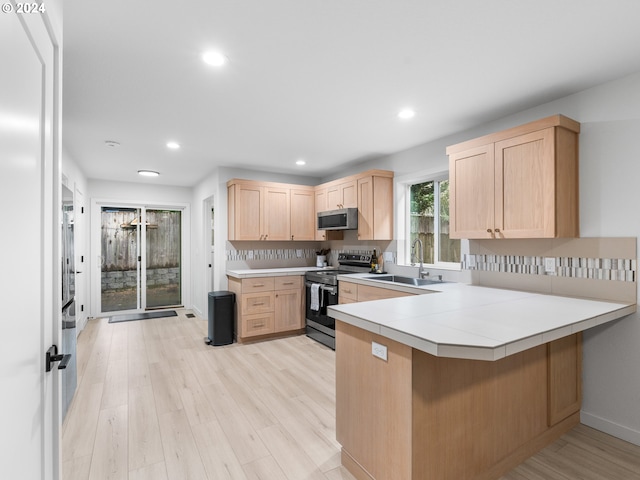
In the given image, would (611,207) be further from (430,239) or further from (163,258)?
(163,258)

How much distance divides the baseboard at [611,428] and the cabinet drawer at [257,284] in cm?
340

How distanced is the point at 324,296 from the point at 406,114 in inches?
94.7

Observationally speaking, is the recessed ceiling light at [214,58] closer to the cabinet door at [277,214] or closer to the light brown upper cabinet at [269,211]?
the light brown upper cabinet at [269,211]

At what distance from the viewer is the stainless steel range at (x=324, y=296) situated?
13.6 ft

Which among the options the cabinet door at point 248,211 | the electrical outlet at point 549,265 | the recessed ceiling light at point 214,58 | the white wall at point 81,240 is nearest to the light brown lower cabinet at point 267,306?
the cabinet door at point 248,211

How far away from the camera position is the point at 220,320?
430cm

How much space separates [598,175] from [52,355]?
3250 mm

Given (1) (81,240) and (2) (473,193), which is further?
(1) (81,240)

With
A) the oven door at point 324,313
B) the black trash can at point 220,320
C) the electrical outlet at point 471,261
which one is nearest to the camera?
the electrical outlet at point 471,261

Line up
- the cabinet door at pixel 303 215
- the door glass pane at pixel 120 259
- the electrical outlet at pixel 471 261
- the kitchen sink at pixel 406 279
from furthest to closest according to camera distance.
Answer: the door glass pane at pixel 120 259 < the cabinet door at pixel 303 215 < the kitchen sink at pixel 406 279 < the electrical outlet at pixel 471 261

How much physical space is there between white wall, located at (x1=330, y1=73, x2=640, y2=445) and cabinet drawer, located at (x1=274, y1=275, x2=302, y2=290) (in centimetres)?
322

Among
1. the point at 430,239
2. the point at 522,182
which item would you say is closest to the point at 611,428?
the point at 522,182

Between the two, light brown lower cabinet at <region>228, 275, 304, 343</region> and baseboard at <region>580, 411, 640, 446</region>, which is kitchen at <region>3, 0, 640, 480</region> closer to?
baseboard at <region>580, 411, 640, 446</region>

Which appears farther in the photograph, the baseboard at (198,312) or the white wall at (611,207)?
the baseboard at (198,312)
